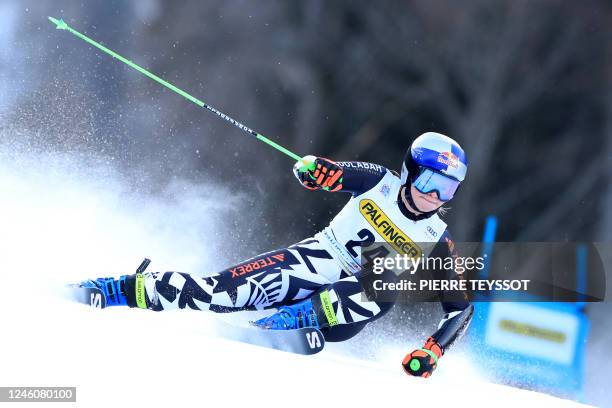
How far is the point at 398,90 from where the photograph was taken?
1016cm

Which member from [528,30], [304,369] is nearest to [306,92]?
[528,30]

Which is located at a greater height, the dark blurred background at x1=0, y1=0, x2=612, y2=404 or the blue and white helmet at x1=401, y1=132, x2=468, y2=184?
the dark blurred background at x1=0, y1=0, x2=612, y2=404

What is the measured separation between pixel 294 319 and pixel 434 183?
101 centimetres

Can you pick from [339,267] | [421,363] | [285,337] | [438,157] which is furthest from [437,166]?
[285,337]

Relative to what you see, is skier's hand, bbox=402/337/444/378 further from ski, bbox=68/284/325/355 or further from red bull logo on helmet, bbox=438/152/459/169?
red bull logo on helmet, bbox=438/152/459/169

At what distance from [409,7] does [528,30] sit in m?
1.42

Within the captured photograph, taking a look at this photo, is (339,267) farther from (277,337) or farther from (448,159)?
(448,159)

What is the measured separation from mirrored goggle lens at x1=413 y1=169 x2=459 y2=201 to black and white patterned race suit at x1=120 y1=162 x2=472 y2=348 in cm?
16

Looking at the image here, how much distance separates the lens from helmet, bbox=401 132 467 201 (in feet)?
14.5

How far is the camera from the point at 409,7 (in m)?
10.2

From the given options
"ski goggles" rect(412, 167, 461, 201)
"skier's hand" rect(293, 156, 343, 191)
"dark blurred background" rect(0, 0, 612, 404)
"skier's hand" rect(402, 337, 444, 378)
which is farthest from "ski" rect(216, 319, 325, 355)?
"dark blurred background" rect(0, 0, 612, 404)

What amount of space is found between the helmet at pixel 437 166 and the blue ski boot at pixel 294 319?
858 mm

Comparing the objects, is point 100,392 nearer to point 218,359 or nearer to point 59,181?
point 218,359

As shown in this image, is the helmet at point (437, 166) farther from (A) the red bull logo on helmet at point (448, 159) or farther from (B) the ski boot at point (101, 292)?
(B) the ski boot at point (101, 292)
